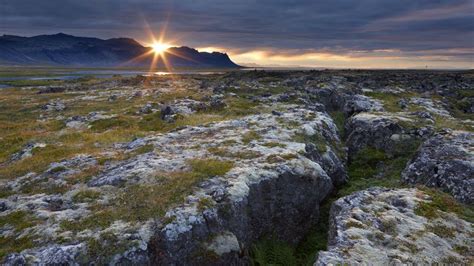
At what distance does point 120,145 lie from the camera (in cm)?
2967

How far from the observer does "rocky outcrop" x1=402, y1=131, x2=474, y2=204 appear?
20.2 metres

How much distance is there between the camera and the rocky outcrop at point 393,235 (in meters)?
13.4

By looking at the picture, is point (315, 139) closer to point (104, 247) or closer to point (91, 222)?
point (91, 222)

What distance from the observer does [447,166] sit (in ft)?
71.8

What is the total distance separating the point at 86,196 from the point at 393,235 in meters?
16.2

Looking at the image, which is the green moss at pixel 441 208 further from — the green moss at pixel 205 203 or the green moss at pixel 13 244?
the green moss at pixel 13 244

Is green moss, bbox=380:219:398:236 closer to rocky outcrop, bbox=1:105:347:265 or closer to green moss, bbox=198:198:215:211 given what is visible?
rocky outcrop, bbox=1:105:347:265

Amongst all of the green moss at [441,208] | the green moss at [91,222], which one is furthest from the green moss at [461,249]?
the green moss at [91,222]

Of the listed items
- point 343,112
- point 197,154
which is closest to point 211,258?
point 197,154

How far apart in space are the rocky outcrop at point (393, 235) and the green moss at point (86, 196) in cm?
1252

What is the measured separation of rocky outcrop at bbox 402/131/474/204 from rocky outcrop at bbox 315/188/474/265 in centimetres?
341

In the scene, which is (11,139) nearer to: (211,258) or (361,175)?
(211,258)

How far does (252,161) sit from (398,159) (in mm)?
15135

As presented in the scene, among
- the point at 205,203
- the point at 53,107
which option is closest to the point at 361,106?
the point at 205,203
